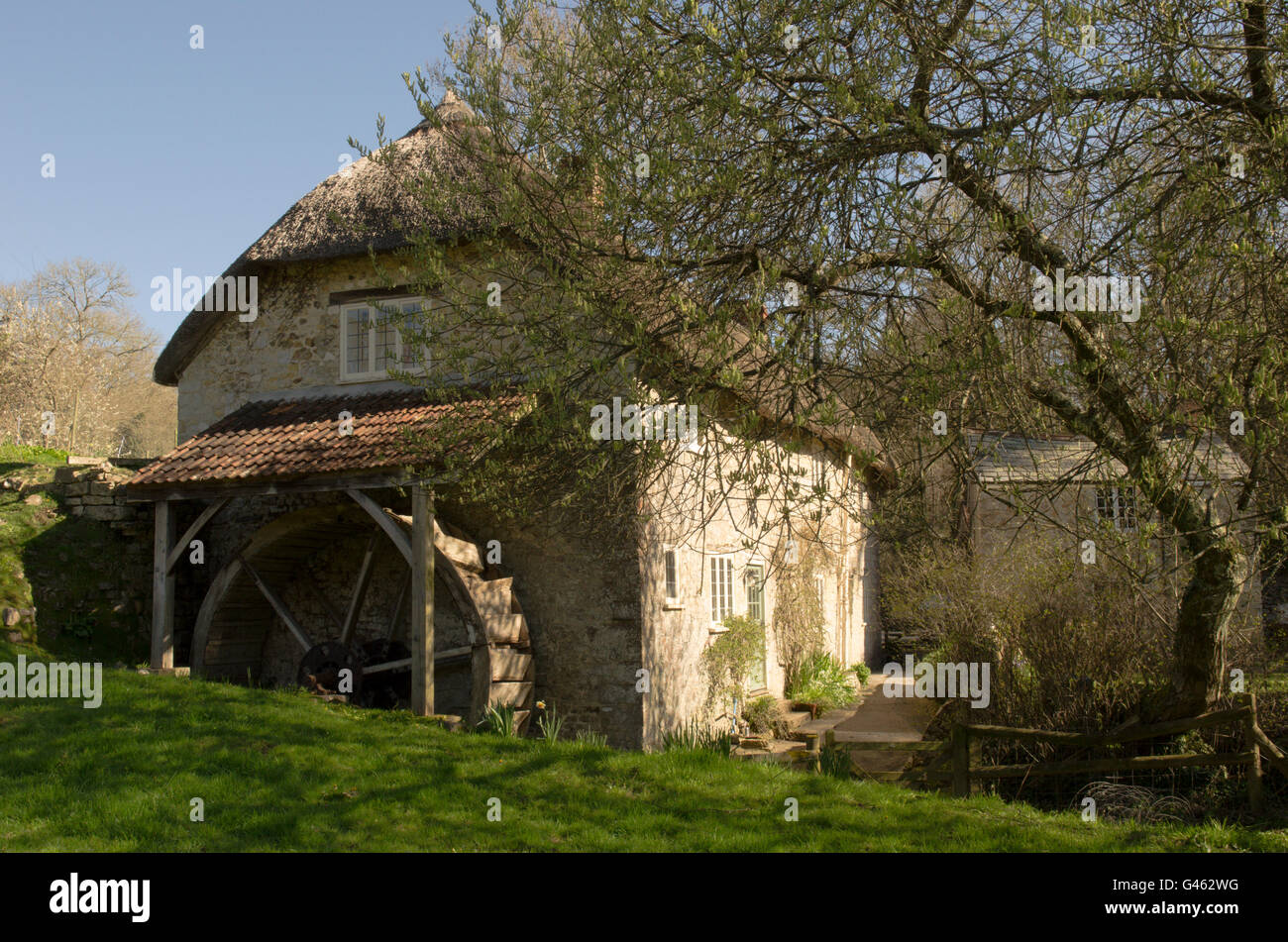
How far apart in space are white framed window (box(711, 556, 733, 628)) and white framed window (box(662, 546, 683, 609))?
45.4 inches

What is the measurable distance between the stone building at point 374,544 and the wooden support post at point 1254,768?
327cm

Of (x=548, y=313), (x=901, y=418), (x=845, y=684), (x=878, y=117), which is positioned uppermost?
(x=878, y=117)

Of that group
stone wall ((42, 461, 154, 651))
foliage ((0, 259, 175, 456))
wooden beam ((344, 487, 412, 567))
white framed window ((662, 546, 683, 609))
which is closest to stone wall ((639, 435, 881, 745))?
white framed window ((662, 546, 683, 609))

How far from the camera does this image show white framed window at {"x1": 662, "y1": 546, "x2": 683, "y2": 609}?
413 inches

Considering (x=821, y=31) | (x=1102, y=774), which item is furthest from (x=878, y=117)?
(x=1102, y=774)

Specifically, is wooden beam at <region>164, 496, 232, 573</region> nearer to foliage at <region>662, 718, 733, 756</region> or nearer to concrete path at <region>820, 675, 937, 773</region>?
foliage at <region>662, 718, 733, 756</region>

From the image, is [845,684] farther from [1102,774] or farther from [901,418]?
[901,418]

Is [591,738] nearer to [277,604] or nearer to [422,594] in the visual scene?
[422,594]

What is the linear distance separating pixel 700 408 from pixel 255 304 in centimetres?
815

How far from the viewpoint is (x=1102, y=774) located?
8266 mm

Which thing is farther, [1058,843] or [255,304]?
[255,304]

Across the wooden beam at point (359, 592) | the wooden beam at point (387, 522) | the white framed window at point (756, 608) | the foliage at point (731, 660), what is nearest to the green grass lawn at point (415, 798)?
the wooden beam at point (387, 522)

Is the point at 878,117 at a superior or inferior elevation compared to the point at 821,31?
inferior

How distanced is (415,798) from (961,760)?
435 cm
